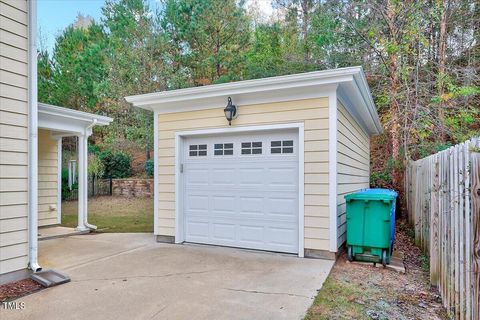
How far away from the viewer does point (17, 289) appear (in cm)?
365

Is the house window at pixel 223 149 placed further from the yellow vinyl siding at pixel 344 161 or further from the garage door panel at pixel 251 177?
the yellow vinyl siding at pixel 344 161

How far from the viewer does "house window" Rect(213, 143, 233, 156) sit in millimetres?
5707

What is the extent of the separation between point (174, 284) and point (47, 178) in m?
5.78

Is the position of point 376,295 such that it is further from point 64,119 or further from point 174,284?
point 64,119

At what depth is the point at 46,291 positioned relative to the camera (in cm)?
361

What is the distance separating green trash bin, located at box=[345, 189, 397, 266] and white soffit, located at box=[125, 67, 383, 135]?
5.61ft

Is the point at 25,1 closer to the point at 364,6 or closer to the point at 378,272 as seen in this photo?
the point at 378,272

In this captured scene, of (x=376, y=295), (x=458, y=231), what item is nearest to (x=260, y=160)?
(x=376, y=295)

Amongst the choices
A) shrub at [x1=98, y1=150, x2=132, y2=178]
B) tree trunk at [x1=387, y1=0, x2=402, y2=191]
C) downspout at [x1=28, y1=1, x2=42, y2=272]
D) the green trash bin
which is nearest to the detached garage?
the green trash bin

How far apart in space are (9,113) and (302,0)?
13304 millimetres

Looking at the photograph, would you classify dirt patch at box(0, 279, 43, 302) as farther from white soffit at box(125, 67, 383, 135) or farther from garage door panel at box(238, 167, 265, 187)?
white soffit at box(125, 67, 383, 135)

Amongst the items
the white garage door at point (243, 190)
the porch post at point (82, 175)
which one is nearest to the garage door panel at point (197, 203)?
the white garage door at point (243, 190)

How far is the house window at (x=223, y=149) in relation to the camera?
5707 millimetres

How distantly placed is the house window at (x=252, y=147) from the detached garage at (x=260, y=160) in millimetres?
17
